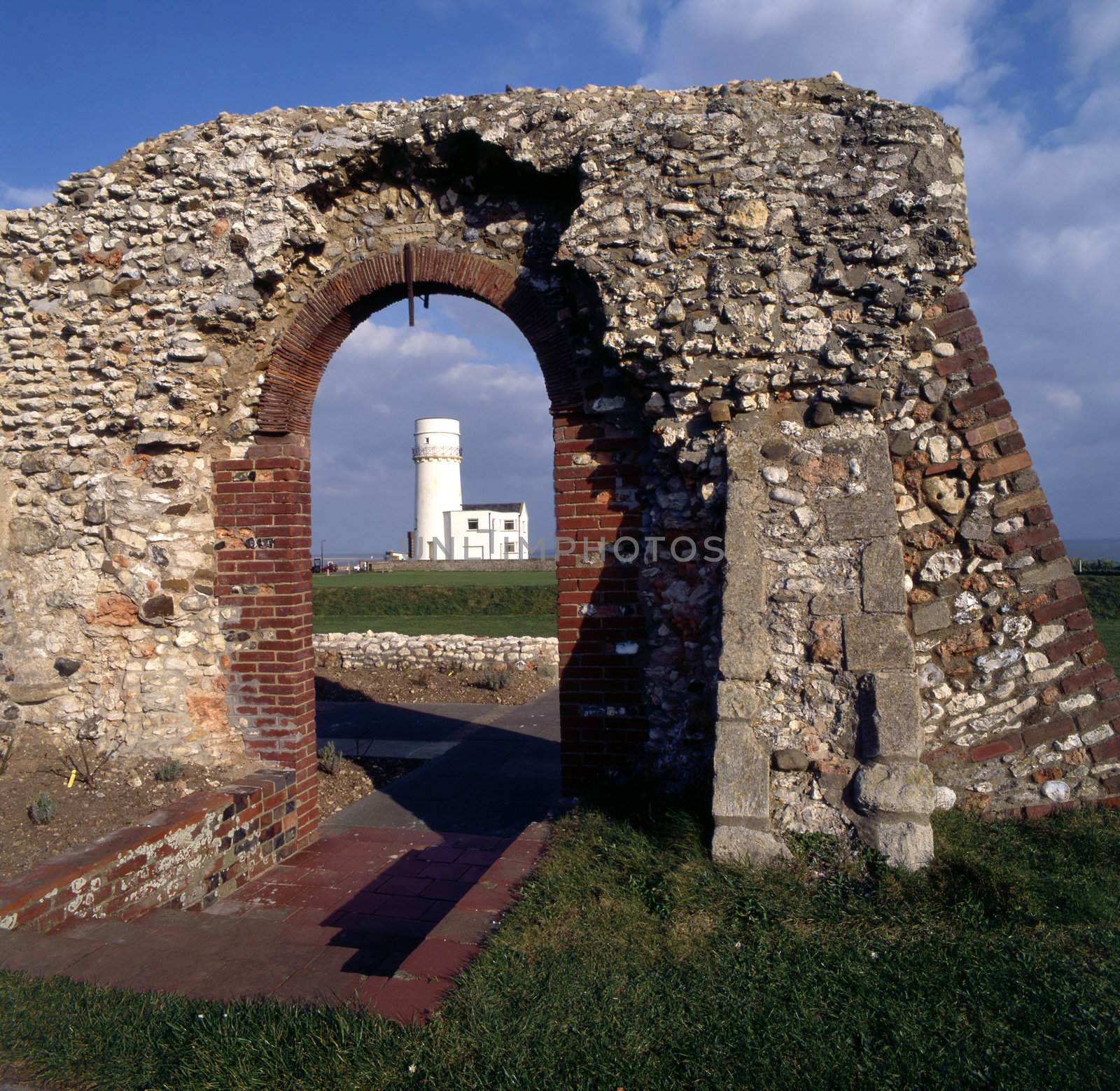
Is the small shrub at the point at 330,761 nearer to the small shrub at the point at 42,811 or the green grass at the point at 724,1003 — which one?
the small shrub at the point at 42,811

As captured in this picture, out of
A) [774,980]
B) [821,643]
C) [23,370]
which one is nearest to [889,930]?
[774,980]

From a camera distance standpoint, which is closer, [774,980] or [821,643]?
[774,980]

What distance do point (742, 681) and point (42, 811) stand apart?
12.0 feet

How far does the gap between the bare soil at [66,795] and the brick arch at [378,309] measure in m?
2.26

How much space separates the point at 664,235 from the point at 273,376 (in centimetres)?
268

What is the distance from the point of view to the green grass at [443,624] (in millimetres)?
16984

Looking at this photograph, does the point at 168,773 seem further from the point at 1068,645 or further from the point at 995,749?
the point at 1068,645

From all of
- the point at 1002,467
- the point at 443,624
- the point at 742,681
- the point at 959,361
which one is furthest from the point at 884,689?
the point at 443,624

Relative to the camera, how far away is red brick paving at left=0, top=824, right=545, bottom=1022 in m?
2.84

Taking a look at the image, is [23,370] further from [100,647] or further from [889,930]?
[889,930]

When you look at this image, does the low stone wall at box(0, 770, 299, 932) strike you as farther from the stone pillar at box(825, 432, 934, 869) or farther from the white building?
the white building

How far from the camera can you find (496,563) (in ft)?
118

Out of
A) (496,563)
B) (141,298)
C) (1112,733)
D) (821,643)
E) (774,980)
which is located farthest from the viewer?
(496,563)

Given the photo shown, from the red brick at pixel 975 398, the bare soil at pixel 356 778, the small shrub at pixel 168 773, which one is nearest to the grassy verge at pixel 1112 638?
the red brick at pixel 975 398
